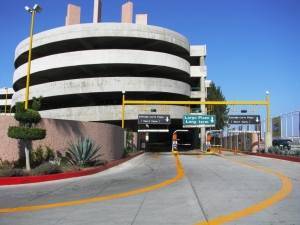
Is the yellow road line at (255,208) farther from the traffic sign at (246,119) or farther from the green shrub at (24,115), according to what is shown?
the traffic sign at (246,119)

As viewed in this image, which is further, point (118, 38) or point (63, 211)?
point (118, 38)

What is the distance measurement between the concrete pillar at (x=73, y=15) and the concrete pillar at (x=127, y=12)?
6.62 meters

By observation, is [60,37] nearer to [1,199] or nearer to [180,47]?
[180,47]

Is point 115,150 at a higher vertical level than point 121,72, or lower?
lower

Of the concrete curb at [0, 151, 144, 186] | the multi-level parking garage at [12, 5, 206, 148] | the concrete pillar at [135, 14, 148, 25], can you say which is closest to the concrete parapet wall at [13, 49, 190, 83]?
the multi-level parking garage at [12, 5, 206, 148]

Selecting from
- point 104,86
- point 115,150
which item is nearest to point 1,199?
point 115,150

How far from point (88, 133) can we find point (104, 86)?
846 inches

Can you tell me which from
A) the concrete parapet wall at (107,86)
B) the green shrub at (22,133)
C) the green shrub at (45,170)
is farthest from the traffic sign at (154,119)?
the green shrub at (22,133)

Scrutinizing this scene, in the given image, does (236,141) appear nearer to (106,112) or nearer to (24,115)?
(106,112)

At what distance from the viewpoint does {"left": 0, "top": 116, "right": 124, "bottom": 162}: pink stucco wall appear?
40.2ft

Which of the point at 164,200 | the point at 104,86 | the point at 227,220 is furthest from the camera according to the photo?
the point at 104,86

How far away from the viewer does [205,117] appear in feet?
109

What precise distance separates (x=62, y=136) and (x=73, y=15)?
32.9 meters

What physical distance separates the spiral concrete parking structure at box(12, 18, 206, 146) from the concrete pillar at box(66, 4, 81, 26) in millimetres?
3877
